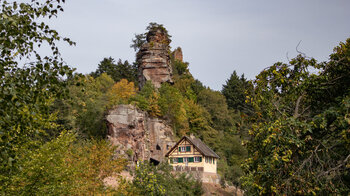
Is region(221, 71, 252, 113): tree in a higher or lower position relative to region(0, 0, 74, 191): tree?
higher

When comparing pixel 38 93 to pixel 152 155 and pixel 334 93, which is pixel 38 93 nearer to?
pixel 334 93

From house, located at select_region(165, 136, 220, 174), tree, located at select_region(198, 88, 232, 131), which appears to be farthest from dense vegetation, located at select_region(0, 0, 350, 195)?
tree, located at select_region(198, 88, 232, 131)

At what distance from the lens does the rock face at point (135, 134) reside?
5047 centimetres

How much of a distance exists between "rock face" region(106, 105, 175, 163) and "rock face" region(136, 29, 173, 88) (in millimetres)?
9495

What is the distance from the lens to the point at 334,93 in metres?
10.9

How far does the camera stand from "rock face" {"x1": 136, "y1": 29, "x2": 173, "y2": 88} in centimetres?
6456

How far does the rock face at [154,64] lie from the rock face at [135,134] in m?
9.50

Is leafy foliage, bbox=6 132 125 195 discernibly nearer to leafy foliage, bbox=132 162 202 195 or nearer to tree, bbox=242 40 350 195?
leafy foliage, bbox=132 162 202 195

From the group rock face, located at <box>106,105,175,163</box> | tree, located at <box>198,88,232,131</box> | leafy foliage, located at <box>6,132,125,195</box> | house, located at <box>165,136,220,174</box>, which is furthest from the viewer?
tree, located at <box>198,88,232,131</box>

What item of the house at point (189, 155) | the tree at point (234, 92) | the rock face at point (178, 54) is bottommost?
the house at point (189, 155)

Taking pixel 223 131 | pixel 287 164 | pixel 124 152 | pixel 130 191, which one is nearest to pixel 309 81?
pixel 287 164

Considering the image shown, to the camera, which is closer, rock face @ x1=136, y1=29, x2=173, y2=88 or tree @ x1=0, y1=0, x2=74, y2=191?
tree @ x1=0, y1=0, x2=74, y2=191

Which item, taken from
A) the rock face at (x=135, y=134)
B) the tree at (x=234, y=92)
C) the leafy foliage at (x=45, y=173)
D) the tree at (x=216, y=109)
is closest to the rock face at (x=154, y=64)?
the rock face at (x=135, y=134)

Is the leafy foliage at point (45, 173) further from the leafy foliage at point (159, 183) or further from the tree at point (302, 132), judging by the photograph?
the tree at point (302, 132)
